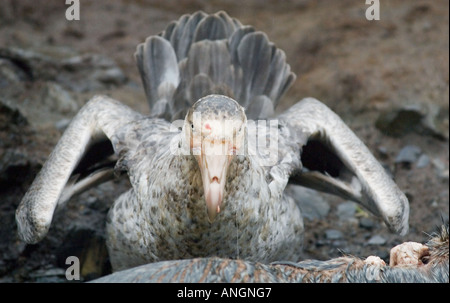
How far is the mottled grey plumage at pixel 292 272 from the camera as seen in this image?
3.67 meters

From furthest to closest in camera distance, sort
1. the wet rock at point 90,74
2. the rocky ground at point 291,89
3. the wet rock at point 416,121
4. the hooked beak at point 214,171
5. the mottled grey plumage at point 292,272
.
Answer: the wet rock at point 90,74, the wet rock at point 416,121, the rocky ground at point 291,89, the hooked beak at point 214,171, the mottled grey plumage at point 292,272

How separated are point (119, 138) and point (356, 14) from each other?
145 inches

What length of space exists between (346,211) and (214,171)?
118 inches

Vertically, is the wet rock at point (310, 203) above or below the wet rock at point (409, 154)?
below

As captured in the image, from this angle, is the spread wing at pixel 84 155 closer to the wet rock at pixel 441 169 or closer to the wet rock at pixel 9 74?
the wet rock at pixel 9 74

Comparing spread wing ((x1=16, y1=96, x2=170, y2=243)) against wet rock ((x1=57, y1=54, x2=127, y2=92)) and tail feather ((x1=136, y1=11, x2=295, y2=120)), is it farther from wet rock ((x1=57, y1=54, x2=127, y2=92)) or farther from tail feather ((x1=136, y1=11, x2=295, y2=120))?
wet rock ((x1=57, y1=54, x2=127, y2=92))

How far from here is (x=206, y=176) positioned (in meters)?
4.21

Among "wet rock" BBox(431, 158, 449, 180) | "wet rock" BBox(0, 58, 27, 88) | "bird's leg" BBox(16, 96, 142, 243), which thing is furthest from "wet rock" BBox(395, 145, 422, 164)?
"wet rock" BBox(0, 58, 27, 88)

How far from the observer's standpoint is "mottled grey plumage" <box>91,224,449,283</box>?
12.1ft

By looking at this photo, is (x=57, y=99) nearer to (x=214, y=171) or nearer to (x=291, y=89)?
(x=291, y=89)

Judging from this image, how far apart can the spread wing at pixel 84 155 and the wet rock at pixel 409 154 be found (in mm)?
2501

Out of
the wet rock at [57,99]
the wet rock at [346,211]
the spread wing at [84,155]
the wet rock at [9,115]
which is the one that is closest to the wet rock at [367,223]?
the wet rock at [346,211]

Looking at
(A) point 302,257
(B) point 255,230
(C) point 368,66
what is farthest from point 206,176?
(C) point 368,66
